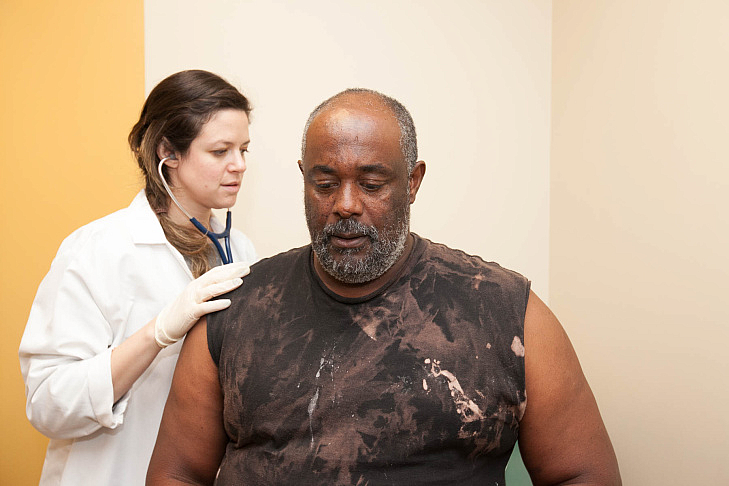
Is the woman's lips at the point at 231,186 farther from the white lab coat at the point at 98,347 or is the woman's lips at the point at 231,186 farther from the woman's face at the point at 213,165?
the white lab coat at the point at 98,347

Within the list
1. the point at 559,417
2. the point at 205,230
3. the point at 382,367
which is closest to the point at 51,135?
the point at 205,230

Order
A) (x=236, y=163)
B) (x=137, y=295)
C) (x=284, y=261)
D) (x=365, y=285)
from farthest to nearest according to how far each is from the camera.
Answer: (x=236, y=163), (x=137, y=295), (x=284, y=261), (x=365, y=285)

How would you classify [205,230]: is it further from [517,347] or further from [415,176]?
[517,347]

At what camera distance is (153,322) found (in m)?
1.45

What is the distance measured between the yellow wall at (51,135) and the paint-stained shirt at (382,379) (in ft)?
3.68

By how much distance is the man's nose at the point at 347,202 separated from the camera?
3.84ft

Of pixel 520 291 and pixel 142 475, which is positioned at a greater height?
pixel 520 291

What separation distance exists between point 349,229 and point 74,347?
0.75 meters

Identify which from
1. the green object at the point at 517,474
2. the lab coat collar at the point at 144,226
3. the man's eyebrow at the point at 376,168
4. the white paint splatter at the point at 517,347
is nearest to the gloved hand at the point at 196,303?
the lab coat collar at the point at 144,226

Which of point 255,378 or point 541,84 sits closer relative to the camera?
point 255,378

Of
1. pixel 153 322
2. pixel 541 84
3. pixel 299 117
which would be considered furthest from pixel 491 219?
pixel 153 322

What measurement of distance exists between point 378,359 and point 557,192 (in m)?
1.60

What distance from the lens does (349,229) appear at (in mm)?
1194

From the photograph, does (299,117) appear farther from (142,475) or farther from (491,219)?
(142,475)
